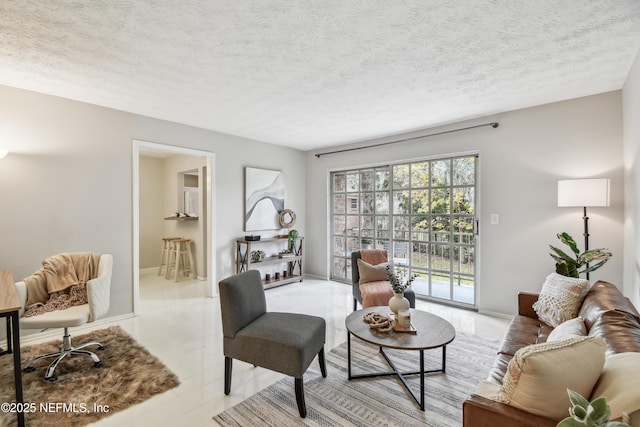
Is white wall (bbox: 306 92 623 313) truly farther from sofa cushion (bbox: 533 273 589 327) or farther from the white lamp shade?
sofa cushion (bbox: 533 273 589 327)

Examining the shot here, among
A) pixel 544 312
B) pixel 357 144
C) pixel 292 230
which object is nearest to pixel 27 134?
pixel 292 230

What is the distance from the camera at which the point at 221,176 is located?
450cm

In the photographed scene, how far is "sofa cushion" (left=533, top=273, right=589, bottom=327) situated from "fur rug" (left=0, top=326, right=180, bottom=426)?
9.47ft

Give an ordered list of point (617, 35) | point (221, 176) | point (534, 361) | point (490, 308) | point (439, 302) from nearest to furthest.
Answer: point (534, 361) < point (617, 35) < point (490, 308) < point (439, 302) < point (221, 176)

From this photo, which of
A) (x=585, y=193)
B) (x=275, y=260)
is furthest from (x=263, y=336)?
(x=585, y=193)

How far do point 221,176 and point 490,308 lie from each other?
13.6ft

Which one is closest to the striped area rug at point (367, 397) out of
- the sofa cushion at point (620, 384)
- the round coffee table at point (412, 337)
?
the round coffee table at point (412, 337)

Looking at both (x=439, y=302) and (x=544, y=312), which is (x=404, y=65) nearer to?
(x=544, y=312)

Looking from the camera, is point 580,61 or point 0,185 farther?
point 0,185

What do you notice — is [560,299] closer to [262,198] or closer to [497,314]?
[497,314]

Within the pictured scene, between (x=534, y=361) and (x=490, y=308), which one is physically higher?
(x=534, y=361)

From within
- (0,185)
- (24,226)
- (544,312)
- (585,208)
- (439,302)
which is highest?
(0,185)

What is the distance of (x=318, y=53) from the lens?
2203 mm

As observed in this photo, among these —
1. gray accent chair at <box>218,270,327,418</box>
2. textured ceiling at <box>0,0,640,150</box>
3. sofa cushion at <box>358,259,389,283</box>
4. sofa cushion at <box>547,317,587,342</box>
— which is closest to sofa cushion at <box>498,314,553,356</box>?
sofa cushion at <box>547,317,587,342</box>
